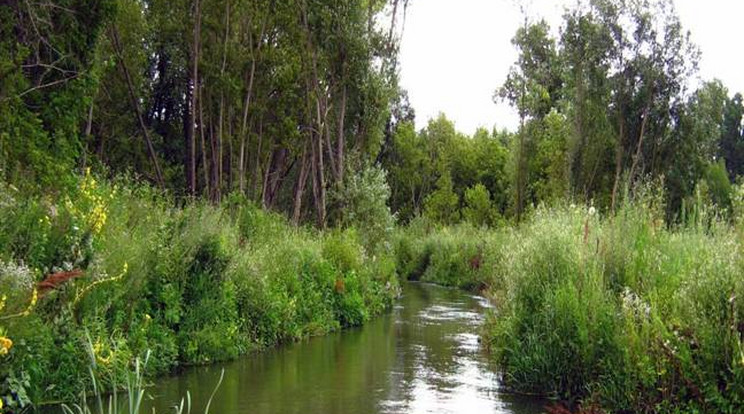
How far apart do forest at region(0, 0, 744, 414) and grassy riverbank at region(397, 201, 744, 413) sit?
0.04m

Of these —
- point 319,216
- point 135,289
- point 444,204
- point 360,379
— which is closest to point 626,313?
point 360,379

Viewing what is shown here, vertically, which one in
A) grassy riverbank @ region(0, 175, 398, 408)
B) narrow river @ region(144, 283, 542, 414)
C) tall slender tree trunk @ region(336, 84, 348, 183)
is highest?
tall slender tree trunk @ region(336, 84, 348, 183)

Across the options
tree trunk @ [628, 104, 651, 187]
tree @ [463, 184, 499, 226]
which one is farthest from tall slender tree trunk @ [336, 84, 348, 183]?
tree @ [463, 184, 499, 226]

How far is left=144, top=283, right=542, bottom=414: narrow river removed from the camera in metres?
10.4

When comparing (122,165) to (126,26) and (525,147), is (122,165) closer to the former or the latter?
(126,26)

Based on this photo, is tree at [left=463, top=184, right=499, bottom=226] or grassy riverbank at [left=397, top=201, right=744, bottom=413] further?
tree at [left=463, top=184, right=499, bottom=226]

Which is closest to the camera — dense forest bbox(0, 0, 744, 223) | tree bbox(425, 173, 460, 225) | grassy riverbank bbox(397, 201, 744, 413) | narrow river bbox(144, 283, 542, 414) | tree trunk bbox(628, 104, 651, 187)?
grassy riverbank bbox(397, 201, 744, 413)

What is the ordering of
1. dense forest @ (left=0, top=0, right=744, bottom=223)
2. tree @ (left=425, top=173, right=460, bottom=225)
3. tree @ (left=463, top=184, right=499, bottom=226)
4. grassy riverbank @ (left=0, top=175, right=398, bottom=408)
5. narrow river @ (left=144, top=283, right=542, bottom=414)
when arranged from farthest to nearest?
tree @ (left=425, top=173, right=460, bottom=225), tree @ (left=463, top=184, right=499, bottom=226), dense forest @ (left=0, top=0, right=744, bottom=223), narrow river @ (left=144, top=283, right=542, bottom=414), grassy riverbank @ (left=0, top=175, right=398, bottom=408)

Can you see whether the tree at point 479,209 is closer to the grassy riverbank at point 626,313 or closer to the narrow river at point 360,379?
the narrow river at point 360,379

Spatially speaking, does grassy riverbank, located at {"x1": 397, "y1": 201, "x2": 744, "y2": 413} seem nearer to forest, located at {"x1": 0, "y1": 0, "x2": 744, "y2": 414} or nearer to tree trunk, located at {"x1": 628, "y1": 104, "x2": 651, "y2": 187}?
forest, located at {"x1": 0, "y1": 0, "x2": 744, "y2": 414}

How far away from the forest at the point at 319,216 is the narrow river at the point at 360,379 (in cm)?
59

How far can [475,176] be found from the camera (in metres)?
63.8

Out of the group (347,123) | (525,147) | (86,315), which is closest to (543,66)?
(525,147)

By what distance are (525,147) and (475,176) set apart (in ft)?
73.6
